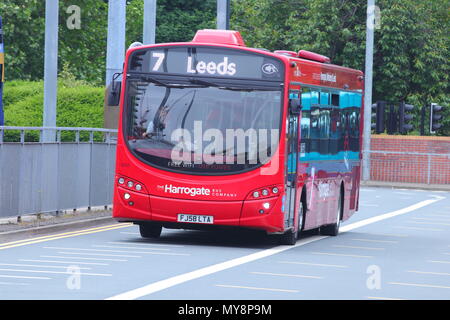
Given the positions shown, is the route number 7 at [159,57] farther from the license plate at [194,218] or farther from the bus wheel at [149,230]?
the bus wheel at [149,230]

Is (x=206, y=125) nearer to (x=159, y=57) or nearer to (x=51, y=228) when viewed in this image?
(x=159, y=57)

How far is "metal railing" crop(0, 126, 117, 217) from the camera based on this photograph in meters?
20.0

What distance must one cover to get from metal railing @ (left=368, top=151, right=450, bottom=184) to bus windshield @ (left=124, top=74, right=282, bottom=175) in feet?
98.4

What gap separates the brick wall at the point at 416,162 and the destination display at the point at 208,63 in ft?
96.5

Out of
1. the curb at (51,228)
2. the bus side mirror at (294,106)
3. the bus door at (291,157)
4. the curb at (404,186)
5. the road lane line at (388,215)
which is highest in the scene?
the bus side mirror at (294,106)

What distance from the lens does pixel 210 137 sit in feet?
60.1

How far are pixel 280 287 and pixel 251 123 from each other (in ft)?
17.8

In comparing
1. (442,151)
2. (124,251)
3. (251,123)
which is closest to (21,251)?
(124,251)

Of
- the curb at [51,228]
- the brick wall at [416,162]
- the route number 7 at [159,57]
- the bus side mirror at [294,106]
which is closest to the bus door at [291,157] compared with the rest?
the bus side mirror at [294,106]

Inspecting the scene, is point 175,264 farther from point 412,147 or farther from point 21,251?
point 412,147

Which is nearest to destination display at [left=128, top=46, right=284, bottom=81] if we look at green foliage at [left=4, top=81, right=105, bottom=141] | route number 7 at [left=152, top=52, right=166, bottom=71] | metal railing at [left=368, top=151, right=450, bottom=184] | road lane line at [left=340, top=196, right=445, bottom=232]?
route number 7 at [left=152, top=52, right=166, bottom=71]

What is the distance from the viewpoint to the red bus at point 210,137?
60.0 feet

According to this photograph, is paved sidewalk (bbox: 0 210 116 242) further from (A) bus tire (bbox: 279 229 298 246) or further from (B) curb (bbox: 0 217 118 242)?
(A) bus tire (bbox: 279 229 298 246)

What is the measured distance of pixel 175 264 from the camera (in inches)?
606
